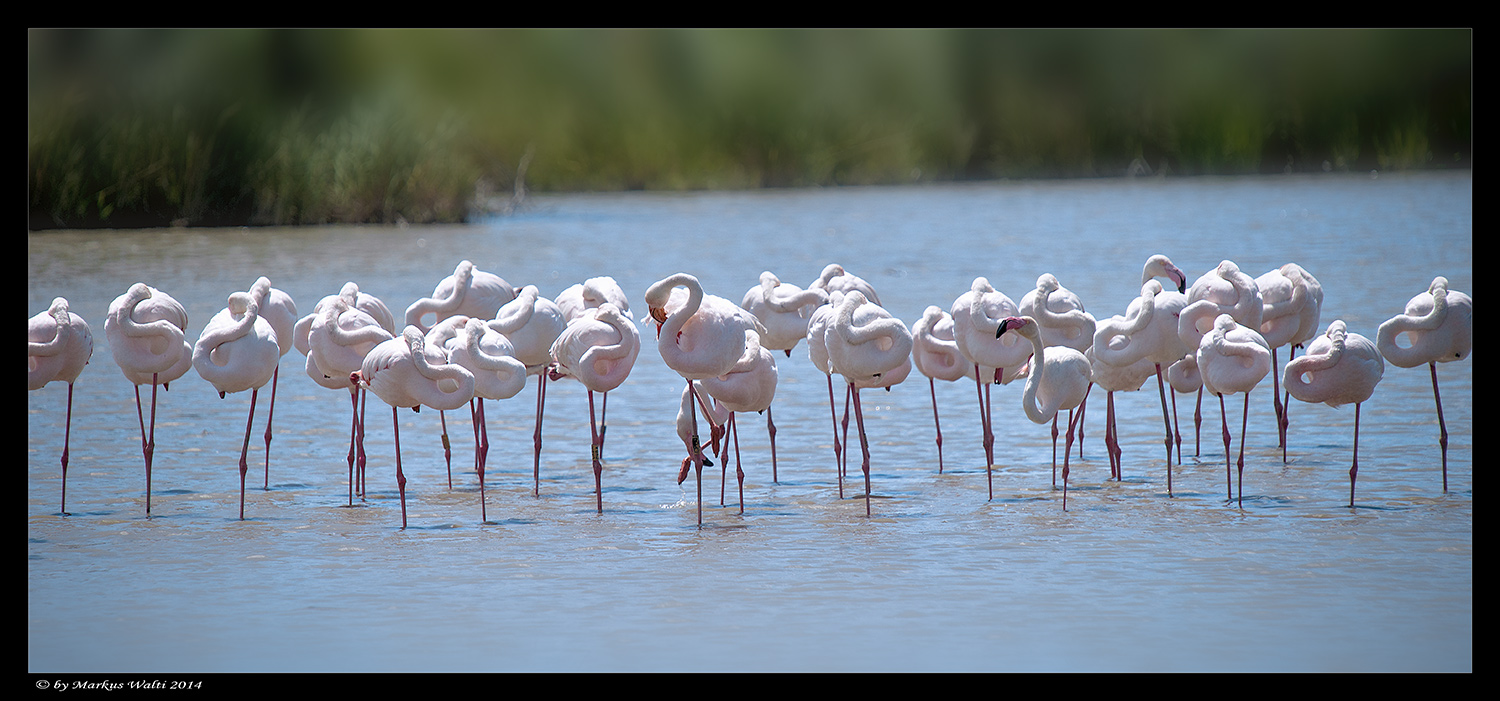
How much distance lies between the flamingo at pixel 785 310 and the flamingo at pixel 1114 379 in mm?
1400

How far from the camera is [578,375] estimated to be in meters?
7.16

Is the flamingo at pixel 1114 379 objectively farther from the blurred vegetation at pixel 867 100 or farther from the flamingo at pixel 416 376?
the blurred vegetation at pixel 867 100

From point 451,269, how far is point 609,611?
11.9 metres

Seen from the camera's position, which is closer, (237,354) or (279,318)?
(237,354)

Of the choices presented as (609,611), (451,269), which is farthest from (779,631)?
(451,269)

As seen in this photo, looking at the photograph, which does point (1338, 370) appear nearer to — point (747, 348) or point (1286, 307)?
point (1286, 307)

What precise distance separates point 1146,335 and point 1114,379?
32 cm

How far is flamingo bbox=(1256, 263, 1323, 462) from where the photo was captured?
782 centimetres

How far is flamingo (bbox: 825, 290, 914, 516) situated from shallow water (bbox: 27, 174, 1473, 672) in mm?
628

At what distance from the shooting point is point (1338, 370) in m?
6.92

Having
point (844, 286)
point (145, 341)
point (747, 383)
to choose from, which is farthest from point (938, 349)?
point (145, 341)

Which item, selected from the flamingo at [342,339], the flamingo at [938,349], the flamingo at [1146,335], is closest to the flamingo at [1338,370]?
the flamingo at [1146,335]

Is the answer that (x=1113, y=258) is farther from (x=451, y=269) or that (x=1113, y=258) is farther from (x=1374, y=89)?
(x=1374, y=89)

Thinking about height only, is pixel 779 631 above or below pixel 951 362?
below
